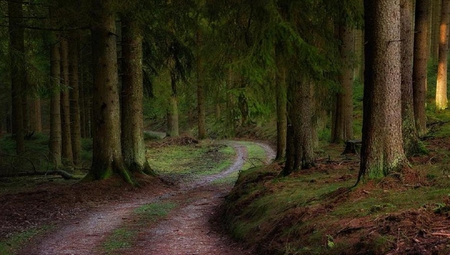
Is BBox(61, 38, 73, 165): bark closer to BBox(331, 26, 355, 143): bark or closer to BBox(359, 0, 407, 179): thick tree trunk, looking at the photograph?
BBox(331, 26, 355, 143): bark

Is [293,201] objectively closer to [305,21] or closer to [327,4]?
[305,21]

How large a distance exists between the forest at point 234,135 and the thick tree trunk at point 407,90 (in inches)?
1.3

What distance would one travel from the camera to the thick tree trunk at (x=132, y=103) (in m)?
14.7

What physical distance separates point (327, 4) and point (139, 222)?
6.63m

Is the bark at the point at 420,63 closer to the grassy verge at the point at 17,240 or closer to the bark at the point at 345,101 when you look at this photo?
the bark at the point at 345,101

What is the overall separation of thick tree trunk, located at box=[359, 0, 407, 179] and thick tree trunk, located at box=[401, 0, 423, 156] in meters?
3.69

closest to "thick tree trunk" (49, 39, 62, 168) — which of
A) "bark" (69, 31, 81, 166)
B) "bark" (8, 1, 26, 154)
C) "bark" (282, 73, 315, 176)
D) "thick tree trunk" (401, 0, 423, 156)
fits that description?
"bark" (69, 31, 81, 166)

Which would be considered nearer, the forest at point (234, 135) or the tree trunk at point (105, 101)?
the forest at point (234, 135)

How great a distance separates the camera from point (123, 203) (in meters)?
11.8

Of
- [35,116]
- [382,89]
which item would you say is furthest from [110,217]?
[35,116]

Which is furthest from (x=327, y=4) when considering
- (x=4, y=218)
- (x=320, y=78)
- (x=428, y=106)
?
(x=428, y=106)

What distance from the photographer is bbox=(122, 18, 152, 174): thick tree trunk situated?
14.7 meters

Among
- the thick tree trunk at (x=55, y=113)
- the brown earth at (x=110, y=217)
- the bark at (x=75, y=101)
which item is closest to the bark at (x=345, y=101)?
the brown earth at (x=110, y=217)

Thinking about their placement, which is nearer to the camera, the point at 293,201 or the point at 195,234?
the point at 293,201
